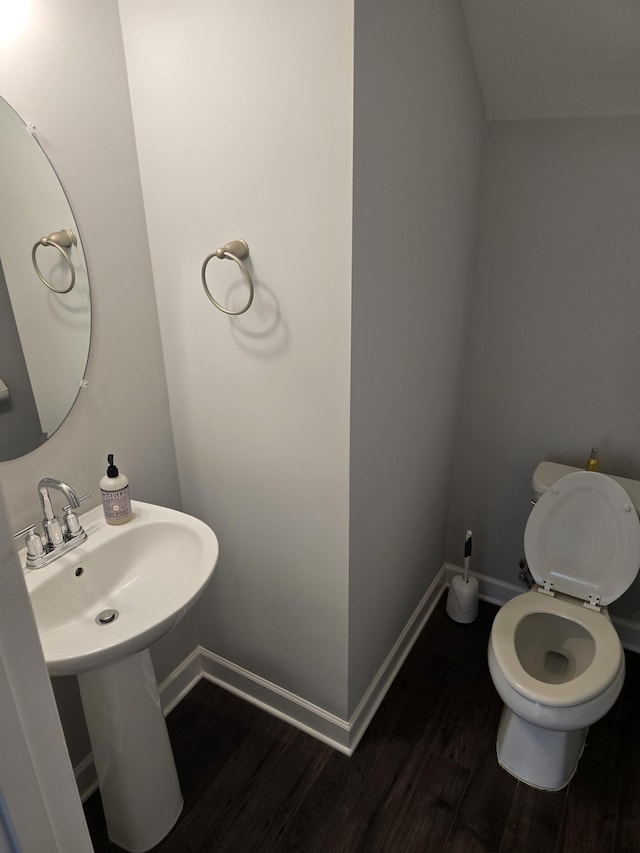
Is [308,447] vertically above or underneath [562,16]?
underneath

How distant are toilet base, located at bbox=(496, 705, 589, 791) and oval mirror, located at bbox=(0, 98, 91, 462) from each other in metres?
1.62

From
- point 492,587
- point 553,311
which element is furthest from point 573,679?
point 553,311

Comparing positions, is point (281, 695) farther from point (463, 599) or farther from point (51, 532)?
point (51, 532)

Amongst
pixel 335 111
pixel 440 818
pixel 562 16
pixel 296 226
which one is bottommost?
pixel 440 818

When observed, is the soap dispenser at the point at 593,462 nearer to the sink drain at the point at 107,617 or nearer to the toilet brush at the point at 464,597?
the toilet brush at the point at 464,597

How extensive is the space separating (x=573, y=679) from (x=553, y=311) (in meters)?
1.20

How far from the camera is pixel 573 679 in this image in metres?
1.57

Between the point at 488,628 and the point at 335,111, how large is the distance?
6.61ft

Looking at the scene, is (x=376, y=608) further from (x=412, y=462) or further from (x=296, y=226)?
(x=296, y=226)

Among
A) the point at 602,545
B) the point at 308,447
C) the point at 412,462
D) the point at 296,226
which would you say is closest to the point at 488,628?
the point at 602,545

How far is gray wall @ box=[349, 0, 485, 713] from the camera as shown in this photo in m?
1.26

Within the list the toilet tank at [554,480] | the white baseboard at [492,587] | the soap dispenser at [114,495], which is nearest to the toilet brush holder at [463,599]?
the white baseboard at [492,587]

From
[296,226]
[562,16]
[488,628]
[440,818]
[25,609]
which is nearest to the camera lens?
[25,609]

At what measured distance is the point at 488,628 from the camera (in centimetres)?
231
